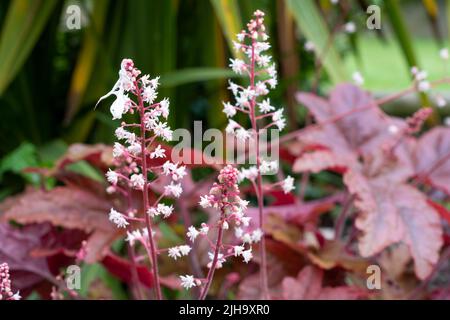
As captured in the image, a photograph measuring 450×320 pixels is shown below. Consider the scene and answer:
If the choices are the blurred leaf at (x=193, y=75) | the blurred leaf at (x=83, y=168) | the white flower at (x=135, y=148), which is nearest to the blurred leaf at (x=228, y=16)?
the blurred leaf at (x=193, y=75)

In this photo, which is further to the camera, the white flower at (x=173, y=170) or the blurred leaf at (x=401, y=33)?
the blurred leaf at (x=401, y=33)

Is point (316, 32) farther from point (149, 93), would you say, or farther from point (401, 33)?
point (149, 93)

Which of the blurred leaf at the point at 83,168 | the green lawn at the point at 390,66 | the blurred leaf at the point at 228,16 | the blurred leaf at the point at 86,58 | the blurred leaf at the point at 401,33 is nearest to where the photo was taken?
the blurred leaf at the point at 228,16

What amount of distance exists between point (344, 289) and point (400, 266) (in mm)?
213

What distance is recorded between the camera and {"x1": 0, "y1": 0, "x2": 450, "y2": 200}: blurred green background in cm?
144

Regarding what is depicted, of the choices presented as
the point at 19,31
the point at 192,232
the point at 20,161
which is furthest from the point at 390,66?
the point at 192,232

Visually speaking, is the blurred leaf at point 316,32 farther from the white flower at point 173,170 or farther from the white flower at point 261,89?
the white flower at point 173,170

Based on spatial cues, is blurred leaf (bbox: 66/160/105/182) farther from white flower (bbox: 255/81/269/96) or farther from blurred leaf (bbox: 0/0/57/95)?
white flower (bbox: 255/81/269/96)

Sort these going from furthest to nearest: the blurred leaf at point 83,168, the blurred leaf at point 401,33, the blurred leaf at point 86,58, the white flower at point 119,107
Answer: the blurred leaf at point 86,58 < the blurred leaf at point 401,33 < the blurred leaf at point 83,168 < the white flower at point 119,107

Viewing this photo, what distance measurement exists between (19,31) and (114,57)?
28cm

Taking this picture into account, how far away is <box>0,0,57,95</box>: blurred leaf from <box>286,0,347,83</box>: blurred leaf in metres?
0.53

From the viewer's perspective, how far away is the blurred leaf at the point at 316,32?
1366mm
